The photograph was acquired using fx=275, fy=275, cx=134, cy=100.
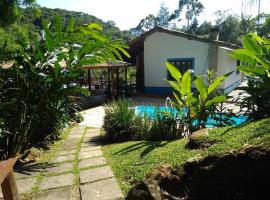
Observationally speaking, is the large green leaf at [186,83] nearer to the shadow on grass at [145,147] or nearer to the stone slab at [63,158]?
the shadow on grass at [145,147]

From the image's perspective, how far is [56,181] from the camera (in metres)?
4.12

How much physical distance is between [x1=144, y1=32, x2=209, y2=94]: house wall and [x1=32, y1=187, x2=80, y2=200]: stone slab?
1500 cm

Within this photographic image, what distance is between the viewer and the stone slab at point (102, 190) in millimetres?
3462

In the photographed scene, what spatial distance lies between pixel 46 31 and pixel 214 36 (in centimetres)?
1630

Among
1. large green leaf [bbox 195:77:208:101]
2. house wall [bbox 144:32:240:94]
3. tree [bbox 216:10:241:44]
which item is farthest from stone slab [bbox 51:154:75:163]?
tree [bbox 216:10:241:44]

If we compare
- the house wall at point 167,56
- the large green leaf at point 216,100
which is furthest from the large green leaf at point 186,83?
the house wall at point 167,56

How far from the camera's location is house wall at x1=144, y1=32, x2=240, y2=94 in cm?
1733

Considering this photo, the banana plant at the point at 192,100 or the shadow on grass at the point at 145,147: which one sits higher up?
the banana plant at the point at 192,100

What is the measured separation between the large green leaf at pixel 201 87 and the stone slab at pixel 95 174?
8.19 feet

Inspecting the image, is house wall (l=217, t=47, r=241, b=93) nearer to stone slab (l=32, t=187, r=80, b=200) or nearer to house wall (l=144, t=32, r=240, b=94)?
house wall (l=144, t=32, r=240, b=94)

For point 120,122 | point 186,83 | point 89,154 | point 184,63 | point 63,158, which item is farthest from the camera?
point 184,63

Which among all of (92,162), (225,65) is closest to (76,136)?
(92,162)

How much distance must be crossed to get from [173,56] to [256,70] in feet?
45.4

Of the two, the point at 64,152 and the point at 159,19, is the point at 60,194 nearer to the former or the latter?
Result: the point at 64,152
